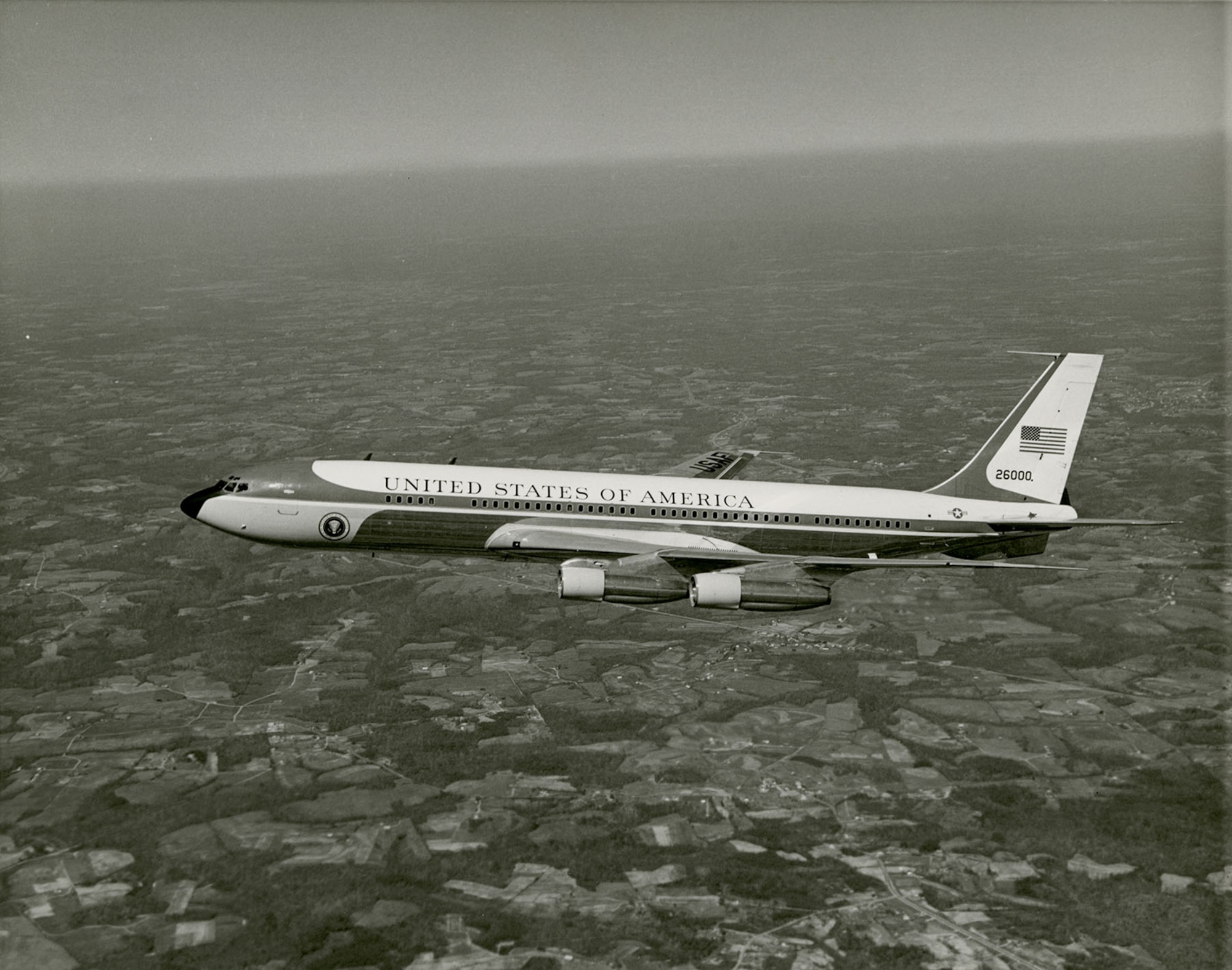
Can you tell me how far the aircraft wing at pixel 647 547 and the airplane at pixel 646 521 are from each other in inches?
3.1

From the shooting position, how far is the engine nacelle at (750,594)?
58750 mm

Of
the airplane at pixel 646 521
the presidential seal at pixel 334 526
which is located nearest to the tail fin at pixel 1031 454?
the airplane at pixel 646 521

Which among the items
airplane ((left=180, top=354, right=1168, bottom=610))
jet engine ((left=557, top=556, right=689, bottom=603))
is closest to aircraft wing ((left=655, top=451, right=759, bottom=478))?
airplane ((left=180, top=354, right=1168, bottom=610))

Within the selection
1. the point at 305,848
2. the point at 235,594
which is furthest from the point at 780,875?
the point at 235,594

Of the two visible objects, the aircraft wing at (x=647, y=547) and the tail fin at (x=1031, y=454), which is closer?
the aircraft wing at (x=647, y=547)

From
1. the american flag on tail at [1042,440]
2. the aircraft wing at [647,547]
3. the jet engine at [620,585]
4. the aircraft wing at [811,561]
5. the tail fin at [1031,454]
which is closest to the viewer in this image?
the jet engine at [620,585]

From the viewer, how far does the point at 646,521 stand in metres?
60.9

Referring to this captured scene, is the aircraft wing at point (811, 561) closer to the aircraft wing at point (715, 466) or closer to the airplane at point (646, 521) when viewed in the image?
the airplane at point (646, 521)

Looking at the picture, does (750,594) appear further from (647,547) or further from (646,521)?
(646,521)

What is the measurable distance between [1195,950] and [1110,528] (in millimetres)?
79300

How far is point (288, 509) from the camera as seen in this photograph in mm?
62125

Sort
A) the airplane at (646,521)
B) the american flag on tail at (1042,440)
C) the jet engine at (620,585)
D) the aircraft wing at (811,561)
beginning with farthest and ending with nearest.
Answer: the american flag on tail at (1042,440) < the aircraft wing at (811,561) < the airplane at (646,521) < the jet engine at (620,585)

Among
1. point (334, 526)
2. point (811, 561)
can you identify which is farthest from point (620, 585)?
point (334, 526)

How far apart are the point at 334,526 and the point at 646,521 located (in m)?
18.1
